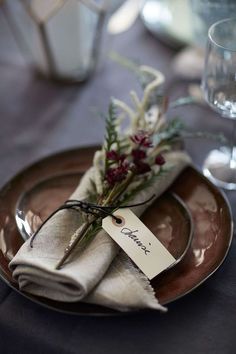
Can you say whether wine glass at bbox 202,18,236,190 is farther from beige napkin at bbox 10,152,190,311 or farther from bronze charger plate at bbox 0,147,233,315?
beige napkin at bbox 10,152,190,311

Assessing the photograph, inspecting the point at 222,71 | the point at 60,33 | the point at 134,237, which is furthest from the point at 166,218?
the point at 60,33

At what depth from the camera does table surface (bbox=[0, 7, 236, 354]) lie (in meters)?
0.54

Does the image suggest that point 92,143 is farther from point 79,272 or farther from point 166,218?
point 79,272

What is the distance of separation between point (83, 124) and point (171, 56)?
0.26 m

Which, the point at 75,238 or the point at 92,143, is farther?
the point at 92,143

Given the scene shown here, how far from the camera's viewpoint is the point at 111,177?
617mm

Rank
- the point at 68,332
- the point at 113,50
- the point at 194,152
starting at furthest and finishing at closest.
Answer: the point at 113,50 → the point at 194,152 → the point at 68,332

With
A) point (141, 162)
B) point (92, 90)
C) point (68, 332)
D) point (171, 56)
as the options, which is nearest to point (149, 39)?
point (171, 56)

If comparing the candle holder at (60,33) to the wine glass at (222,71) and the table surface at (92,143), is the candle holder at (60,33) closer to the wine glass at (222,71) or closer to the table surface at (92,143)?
the table surface at (92,143)

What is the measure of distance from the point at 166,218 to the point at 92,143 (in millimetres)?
231

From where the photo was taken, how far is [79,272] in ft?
1.73

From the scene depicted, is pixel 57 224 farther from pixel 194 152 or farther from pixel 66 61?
pixel 66 61

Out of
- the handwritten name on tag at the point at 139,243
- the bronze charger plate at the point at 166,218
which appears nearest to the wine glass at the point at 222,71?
the bronze charger plate at the point at 166,218

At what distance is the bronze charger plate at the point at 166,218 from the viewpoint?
563 mm
